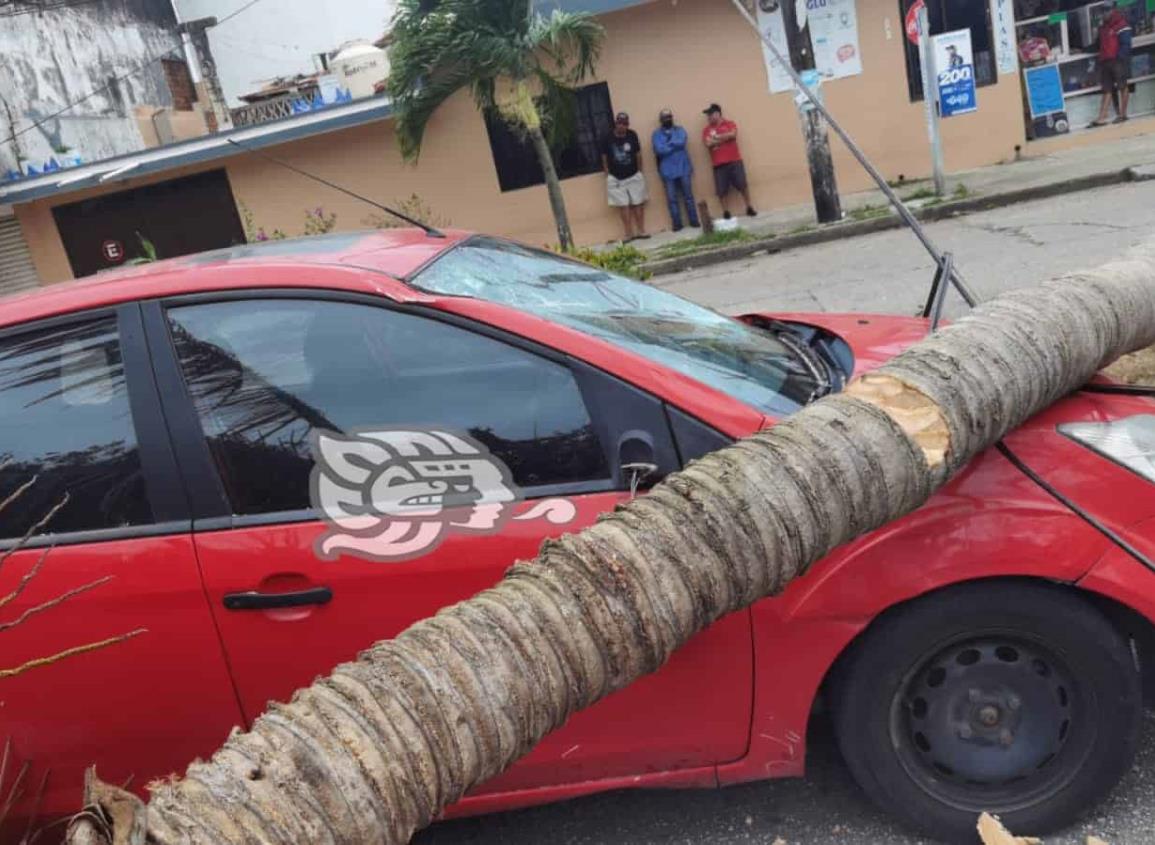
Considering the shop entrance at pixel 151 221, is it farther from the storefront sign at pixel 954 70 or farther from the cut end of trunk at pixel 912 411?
the cut end of trunk at pixel 912 411

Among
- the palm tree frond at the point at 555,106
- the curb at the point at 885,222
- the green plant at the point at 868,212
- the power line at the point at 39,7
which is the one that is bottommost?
the curb at the point at 885,222

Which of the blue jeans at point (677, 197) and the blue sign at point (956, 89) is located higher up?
the blue sign at point (956, 89)

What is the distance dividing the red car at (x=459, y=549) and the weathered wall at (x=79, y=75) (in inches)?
648

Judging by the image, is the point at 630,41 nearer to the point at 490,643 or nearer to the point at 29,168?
the point at 29,168

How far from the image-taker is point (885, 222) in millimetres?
12047

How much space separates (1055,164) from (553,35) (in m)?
6.98

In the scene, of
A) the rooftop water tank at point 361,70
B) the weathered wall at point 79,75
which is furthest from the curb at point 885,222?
the weathered wall at point 79,75

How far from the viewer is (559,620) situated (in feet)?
6.42

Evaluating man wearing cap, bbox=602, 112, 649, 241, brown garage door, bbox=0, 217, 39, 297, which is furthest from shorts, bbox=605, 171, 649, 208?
brown garage door, bbox=0, 217, 39, 297

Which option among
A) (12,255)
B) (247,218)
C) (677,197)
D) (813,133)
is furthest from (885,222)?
(12,255)

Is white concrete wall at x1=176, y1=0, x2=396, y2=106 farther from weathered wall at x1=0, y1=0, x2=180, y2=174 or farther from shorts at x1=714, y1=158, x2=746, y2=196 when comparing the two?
shorts at x1=714, y1=158, x2=746, y2=196

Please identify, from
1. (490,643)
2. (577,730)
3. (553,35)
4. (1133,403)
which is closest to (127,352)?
(490,643)

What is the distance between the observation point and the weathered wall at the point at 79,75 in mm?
17062

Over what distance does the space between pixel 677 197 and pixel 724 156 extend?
2.97 ft
